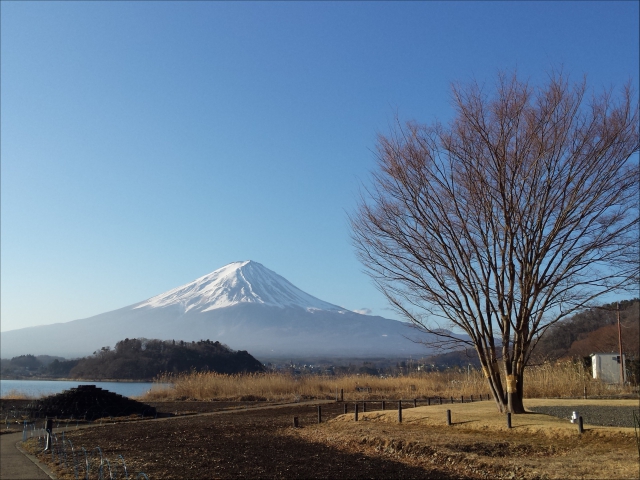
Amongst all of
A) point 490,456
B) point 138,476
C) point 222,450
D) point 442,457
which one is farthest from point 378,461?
point 138,476

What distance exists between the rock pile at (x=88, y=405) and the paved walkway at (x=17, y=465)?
7657mm

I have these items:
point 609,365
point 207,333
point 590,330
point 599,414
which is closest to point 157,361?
point 609,365

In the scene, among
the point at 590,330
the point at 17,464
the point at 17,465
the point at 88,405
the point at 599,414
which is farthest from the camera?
the point at 88,405

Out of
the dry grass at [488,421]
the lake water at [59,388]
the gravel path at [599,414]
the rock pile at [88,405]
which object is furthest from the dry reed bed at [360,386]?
the dry grass at [488,421]

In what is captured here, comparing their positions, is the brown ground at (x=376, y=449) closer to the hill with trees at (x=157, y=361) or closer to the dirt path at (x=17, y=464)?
the dirt path at (x=17, y=464)

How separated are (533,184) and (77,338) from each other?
170 meters

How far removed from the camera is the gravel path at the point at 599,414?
14307 mm

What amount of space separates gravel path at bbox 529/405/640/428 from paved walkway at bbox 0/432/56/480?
38.3 ft

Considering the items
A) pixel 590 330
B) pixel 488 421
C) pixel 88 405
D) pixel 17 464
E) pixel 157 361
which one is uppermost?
pixel 590 330

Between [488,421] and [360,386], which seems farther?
[360,386]

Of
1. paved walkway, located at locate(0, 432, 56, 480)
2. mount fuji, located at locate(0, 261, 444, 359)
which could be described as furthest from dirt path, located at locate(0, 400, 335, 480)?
mount fuji, located at locate(0, 261, 444, 359)

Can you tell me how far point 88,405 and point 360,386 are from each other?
627 inches

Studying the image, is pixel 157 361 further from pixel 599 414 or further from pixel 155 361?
pixel 599 414

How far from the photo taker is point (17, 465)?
454 inches
